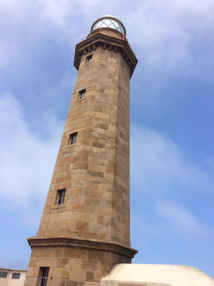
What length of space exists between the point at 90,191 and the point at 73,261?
3.91 metres

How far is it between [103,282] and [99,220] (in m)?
3.11

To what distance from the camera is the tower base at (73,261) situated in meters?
11.1

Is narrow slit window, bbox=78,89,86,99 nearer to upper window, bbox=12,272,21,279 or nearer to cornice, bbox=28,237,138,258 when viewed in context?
cornice, bbox=28,237,138,258

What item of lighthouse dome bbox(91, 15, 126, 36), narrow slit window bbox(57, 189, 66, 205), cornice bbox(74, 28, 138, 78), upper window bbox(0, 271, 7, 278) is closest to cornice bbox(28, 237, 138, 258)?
narrow slit window bbox(57, 189, 66, 205)

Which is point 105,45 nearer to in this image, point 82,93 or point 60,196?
point 82,93

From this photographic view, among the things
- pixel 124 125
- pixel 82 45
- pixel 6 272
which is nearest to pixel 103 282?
pixel 124 125

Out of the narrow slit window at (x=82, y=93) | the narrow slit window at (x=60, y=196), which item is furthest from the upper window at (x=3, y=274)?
the narrow slit window at (x=82, y=93)

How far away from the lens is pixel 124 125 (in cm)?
1822

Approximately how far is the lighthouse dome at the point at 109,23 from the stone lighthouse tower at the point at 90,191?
Answer: 6161 millimetres

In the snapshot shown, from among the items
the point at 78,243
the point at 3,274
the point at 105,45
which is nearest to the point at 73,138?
the point at 78,243

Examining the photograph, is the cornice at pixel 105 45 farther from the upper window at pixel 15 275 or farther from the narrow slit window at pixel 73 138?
the upper window at pixel 15 275

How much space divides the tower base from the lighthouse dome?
77.2 ft

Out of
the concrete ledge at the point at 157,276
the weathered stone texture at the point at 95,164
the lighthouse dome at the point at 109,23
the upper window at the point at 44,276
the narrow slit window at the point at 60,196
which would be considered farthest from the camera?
the lighthouse dome at the point at 109,23

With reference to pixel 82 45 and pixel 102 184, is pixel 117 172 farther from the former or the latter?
pixel 82 45
